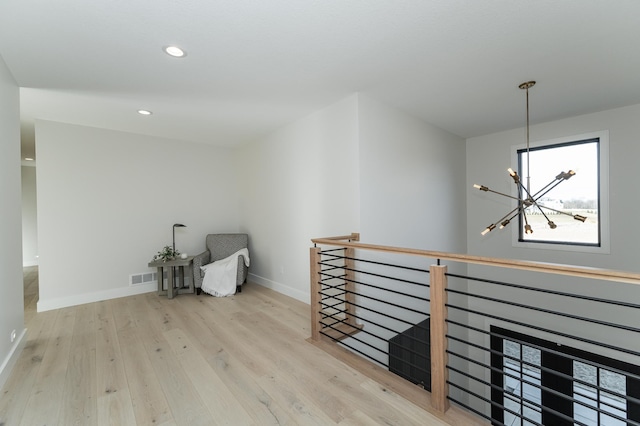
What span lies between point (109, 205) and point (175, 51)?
9.90 ft

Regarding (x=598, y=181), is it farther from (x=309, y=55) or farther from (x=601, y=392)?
(x=309, y=55)

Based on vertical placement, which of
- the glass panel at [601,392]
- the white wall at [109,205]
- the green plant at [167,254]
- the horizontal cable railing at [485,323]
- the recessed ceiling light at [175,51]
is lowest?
the glass panel at [601,392]

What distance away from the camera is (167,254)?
427cm

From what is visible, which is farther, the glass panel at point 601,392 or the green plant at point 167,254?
the green plant at point 167,254

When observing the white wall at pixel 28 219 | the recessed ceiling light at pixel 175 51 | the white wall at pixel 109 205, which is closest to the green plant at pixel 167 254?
the white wall at pixel 109 205

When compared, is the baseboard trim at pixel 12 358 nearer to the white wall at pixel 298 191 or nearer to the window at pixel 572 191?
the white wall at pixel 298 191

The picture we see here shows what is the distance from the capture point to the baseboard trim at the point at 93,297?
3655mm

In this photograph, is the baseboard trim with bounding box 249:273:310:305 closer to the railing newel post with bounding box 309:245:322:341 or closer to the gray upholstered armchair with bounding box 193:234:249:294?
the gray upholstered armchair with bounding box 193:234:249:294

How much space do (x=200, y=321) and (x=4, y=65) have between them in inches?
115

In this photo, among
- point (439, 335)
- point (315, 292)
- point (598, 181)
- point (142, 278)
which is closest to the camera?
point (439, 335)

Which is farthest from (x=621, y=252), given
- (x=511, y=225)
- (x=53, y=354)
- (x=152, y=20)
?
(x=53, y=354)

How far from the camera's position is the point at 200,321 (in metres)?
3.23

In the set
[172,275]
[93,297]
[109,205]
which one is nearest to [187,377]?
[172,275]

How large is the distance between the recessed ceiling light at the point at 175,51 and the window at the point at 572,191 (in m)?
4.14
